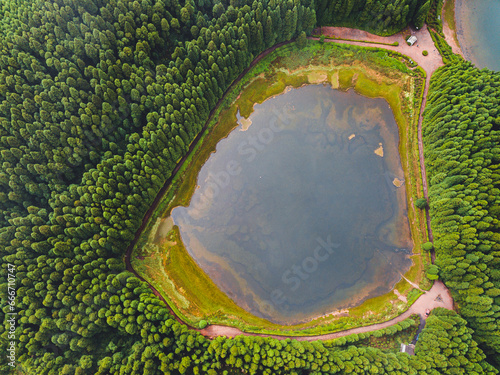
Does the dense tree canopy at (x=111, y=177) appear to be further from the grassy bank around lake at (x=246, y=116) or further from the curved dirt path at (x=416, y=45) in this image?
the curved dirt path at (x=416, y=45)

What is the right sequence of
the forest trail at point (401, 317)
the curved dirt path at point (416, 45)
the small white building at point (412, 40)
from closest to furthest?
the forest trail at point (401, 317), the curved dirt path at point (416, 45), the small white building at point (412, 40)

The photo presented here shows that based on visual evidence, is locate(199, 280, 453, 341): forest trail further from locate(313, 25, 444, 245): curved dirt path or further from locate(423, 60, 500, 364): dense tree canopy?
locate(313, 25, 444, 245): curved dirt path

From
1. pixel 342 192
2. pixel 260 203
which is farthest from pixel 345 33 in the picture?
pixel 260 203

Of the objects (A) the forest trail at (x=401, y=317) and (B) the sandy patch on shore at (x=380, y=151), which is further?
(B) the sandy patch on shore at (x=380, y=151)

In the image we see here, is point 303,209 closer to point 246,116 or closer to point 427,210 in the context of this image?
point 246,116

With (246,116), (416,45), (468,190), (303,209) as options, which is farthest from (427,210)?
(246,116)

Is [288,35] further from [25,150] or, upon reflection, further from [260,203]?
[25,150]

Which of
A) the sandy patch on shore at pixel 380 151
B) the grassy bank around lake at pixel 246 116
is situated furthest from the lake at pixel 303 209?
the grassy bank around lake at pixel 246 116
